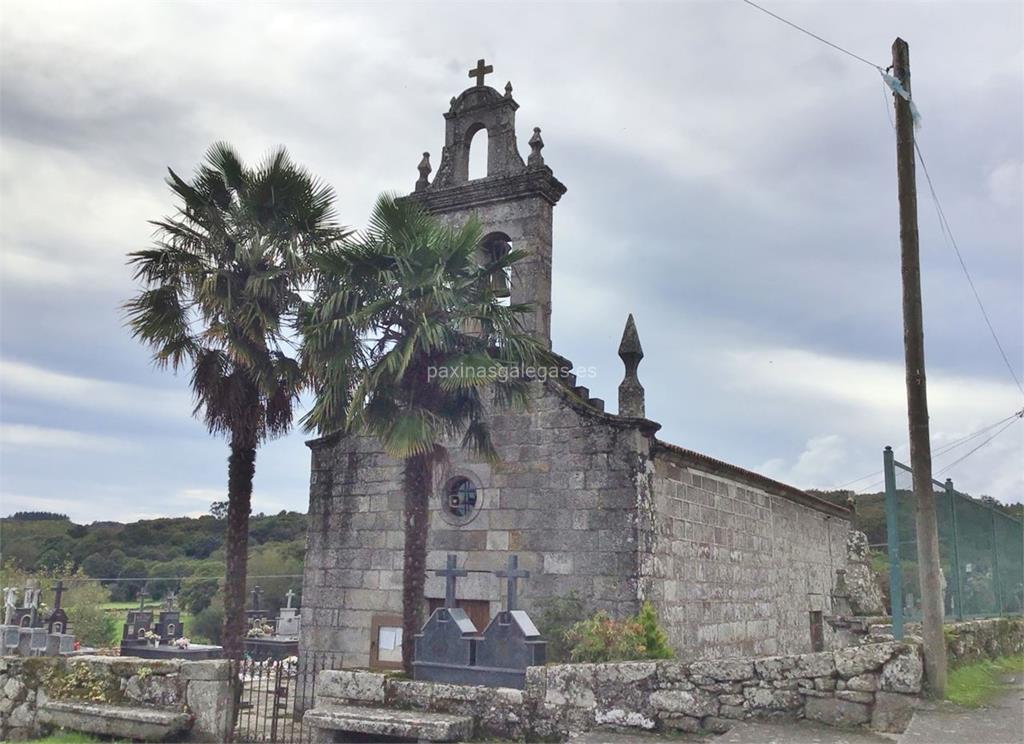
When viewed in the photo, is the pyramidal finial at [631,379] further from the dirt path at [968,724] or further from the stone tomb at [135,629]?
the stone tomb at [135,629]

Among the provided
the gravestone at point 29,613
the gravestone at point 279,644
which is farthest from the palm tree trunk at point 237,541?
the gravestone at point 279,644

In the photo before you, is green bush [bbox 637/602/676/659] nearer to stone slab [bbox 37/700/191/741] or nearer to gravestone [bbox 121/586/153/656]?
stone slab [bbox 37/700/191/741]

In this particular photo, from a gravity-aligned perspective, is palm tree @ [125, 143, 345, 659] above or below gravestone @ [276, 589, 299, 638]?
above

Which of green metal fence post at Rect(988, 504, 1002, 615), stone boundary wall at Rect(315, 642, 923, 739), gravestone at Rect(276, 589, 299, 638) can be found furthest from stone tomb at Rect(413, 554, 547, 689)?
gravestone at Rect(276, 589, 299, 638)

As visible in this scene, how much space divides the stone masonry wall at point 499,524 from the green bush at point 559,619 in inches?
7.2

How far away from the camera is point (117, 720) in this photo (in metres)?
9.07

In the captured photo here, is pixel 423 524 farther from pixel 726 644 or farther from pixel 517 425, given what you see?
pixel 726 644

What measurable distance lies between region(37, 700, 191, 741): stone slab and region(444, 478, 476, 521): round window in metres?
5.48

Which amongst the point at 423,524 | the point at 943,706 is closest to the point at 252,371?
the point at 423,524

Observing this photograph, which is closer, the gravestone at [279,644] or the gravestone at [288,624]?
the gravestone at [279,644]

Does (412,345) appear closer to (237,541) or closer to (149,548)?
(237,541)

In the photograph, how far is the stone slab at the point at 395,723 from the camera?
7.68 m

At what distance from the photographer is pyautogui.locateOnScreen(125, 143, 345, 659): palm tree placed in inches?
523

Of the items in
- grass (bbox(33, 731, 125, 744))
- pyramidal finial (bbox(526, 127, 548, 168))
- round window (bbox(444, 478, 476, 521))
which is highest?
pyramidal finial (bbox(526, 127, 548, 168))
